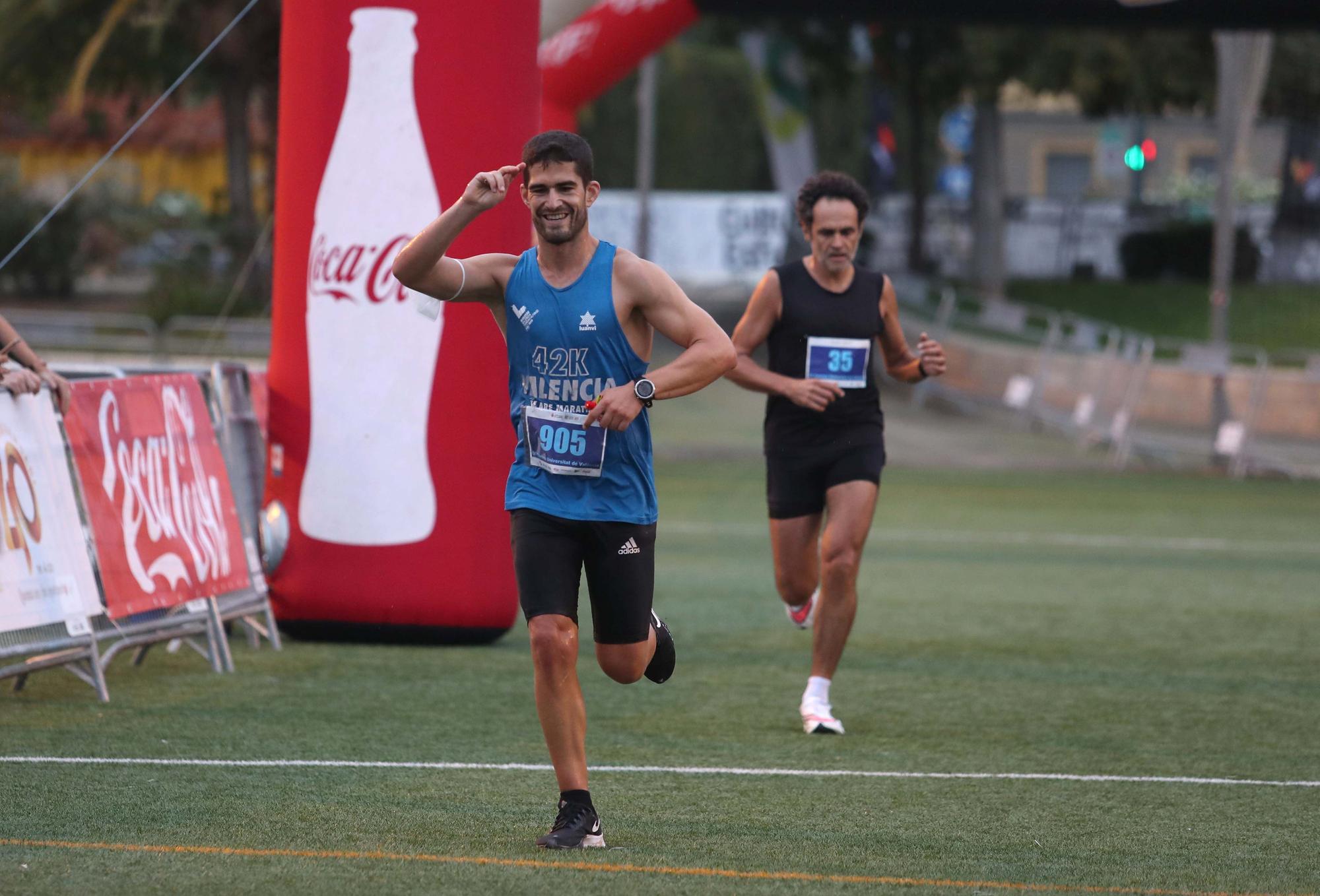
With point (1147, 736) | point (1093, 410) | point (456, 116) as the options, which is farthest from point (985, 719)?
point (1093, 410)

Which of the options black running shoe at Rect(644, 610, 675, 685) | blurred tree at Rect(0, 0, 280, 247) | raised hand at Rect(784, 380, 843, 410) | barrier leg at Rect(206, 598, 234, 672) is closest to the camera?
black running shoe at Rect(644, 610, 675, 685)

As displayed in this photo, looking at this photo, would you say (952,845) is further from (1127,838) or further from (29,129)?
(29,129)

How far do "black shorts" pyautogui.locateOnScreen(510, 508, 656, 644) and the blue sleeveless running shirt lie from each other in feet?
0.17

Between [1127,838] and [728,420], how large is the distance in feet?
63.5

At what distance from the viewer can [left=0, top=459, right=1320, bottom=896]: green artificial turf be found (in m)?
5.40

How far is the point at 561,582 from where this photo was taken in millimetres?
5664

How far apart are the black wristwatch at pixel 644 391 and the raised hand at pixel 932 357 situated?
256cm

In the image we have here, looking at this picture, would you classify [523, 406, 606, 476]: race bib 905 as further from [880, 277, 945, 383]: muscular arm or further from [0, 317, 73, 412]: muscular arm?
[0, 317, 73, 412]: muscular arm

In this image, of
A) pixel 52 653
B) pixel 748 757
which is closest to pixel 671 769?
pixel 748 757

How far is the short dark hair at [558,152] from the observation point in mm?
5527

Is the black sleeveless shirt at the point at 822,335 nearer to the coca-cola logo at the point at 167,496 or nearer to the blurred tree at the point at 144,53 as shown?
the coca-cola logo at the point at 167,496

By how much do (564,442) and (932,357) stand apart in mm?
2657

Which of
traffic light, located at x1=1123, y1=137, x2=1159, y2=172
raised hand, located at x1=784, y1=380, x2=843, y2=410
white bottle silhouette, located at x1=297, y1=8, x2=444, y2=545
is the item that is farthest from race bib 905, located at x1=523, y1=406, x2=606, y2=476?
traffic light, located at x1=1123, y1=137, x2=1159, y2=172

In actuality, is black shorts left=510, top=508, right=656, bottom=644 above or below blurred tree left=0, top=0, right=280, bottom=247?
below
